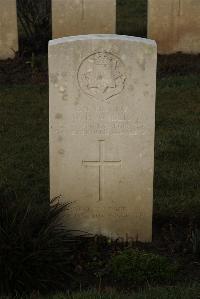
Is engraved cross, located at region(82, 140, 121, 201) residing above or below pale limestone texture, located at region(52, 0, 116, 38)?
below

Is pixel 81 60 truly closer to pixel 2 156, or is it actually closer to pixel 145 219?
pixel 145 219

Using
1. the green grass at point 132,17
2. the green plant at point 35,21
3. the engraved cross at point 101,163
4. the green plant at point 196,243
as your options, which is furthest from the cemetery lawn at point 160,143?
the green grass at point 132,17

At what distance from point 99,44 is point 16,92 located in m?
4.41

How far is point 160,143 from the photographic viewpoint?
7.11 metres

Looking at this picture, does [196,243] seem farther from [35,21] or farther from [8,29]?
[35,21]

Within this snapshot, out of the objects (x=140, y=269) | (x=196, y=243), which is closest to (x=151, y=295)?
(x=140, y=269)

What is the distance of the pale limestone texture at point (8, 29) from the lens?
1020cm

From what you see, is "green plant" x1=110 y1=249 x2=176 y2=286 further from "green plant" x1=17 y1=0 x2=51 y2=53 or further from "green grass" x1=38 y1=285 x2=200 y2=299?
"green plant" x1=17 y1=0 x2=51 y2=53

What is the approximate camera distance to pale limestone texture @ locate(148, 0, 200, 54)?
1045 centimetres

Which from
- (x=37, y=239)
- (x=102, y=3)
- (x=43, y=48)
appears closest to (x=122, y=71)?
(x=37, y=239)

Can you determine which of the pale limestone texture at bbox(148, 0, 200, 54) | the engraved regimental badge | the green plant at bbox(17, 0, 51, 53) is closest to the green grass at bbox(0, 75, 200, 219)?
the engraved regimental badge

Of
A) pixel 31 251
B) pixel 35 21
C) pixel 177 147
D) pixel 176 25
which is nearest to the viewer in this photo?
pixel 31 251

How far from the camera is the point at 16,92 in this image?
352 inches

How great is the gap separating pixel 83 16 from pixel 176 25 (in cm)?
140
